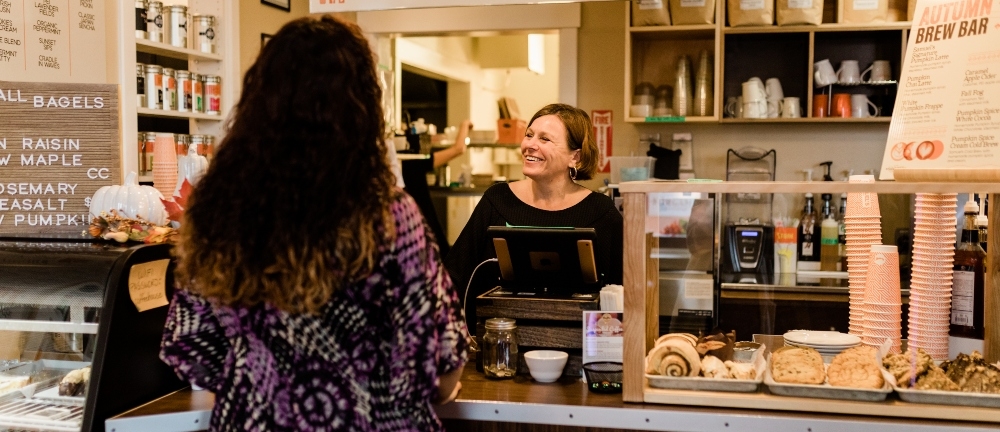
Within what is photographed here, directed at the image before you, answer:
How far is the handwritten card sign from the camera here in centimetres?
193

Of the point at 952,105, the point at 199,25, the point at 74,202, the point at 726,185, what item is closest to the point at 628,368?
the point at 726,185

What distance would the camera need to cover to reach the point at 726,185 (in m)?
1.78

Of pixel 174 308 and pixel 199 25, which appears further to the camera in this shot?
pixel 199 25

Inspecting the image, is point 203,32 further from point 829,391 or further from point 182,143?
point 829,391

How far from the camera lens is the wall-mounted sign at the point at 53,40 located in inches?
121

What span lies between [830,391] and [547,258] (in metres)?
0.71

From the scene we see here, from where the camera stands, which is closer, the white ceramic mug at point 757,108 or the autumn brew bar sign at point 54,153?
the autumn brew bar sign at point 54,153

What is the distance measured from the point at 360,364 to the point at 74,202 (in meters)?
1.28

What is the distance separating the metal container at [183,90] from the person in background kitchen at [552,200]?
1718 mm

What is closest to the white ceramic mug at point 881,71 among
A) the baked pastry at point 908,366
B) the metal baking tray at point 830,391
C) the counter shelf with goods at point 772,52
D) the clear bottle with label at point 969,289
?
the counter shelf with goods at point 772,52

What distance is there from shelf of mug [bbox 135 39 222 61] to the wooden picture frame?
757mm

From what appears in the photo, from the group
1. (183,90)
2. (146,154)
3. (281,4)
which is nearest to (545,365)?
(146,154)

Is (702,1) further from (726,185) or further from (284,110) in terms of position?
(284,110)

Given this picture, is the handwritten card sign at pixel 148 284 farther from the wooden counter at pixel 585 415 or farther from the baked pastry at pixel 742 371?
the baked pastry at pixel 742 371
